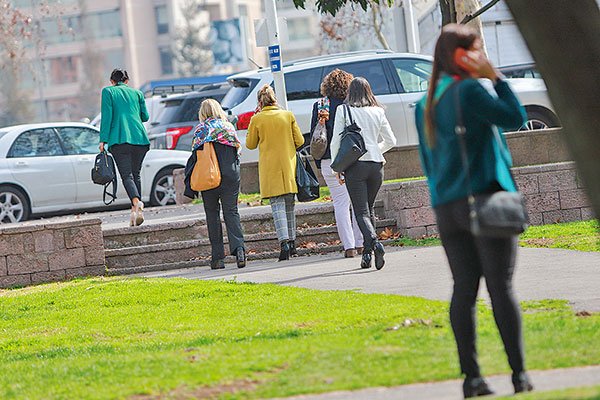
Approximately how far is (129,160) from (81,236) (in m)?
1.43

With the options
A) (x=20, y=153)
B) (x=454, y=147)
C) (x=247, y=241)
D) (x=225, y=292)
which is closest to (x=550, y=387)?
(x=454, y=147)

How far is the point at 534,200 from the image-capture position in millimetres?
15406

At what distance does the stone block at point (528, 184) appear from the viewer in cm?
1531

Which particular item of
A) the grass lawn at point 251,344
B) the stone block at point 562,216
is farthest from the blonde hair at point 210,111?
the stone block at point 562,216

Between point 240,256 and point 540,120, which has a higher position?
point 540,120

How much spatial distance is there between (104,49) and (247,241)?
96.5 m

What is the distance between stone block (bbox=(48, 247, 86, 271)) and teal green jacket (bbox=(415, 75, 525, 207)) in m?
8.60

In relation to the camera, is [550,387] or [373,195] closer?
[550,387]

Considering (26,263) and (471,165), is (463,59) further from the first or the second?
(26,263)

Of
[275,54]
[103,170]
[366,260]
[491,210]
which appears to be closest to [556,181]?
[366,260]

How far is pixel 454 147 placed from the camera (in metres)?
6.36

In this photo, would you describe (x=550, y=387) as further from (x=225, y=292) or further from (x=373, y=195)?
(x=373, y=195)

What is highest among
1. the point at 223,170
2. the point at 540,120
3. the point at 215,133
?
the point at 215,133

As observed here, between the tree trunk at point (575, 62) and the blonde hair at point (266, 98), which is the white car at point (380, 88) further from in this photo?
the tree trunk at point (575, 62)
